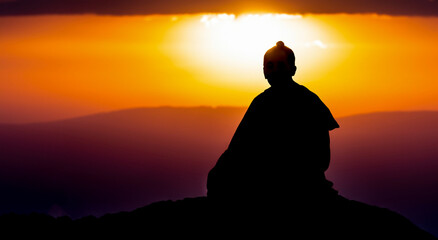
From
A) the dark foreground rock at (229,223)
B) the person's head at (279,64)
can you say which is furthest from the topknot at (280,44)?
the dark foreground rock at (229,223)

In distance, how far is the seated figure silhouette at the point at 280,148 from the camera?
12102 mm

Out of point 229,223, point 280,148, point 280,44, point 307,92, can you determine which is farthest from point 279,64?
point 229,223

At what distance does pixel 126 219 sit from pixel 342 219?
618 cm

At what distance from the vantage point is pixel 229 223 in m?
12.2

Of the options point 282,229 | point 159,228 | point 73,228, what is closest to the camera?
point 282,229

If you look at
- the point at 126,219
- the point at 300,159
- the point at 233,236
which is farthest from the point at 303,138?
the point at 126,219

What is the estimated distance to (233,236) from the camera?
39.8 ft

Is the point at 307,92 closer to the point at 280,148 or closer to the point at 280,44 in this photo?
the point at 280,44

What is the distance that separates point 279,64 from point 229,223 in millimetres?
3183

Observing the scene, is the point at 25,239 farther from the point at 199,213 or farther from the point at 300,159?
the point at 300,159

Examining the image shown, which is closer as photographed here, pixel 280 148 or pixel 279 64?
pixel 279 64

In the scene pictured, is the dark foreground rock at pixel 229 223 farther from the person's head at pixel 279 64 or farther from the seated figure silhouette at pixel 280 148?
the person's head at pixel 279 64

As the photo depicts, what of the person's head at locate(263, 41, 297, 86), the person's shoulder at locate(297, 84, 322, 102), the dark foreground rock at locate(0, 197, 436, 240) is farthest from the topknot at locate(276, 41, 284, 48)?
the dark foreground rock at locate(0, 197, 436, 240)

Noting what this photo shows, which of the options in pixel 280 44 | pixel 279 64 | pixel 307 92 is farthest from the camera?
pixel 307 92
